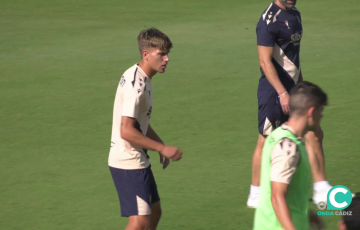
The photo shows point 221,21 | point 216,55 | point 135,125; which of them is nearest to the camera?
point 135,125

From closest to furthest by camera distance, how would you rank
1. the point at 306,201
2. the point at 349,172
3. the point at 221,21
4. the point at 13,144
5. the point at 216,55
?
the point at 306,201 < the point at 349,172 < the point at 13,144 < the point at 216,55 < the point at 221,21

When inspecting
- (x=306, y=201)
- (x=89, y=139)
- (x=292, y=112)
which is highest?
(x=292, y=112)

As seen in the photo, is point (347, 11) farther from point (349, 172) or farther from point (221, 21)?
point (349, 172)

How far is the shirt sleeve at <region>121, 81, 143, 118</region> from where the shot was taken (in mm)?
5141

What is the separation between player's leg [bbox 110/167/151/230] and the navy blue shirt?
224cm

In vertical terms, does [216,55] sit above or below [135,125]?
below

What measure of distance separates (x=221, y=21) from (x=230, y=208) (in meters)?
11.9

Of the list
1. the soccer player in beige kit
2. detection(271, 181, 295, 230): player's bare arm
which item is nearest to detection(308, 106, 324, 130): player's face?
detection(271, 181, 295, 230): player's bare arm

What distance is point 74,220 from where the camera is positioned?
6664 mm

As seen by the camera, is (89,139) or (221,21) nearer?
(89,139)

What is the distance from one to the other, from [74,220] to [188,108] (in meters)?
4.21

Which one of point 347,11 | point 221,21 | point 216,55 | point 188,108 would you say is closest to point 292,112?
point 188,108

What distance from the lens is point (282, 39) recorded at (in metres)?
6.91

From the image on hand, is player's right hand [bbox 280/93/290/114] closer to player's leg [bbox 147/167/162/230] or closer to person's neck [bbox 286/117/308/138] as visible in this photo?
player's leg [bbox 147/167/162/230]
